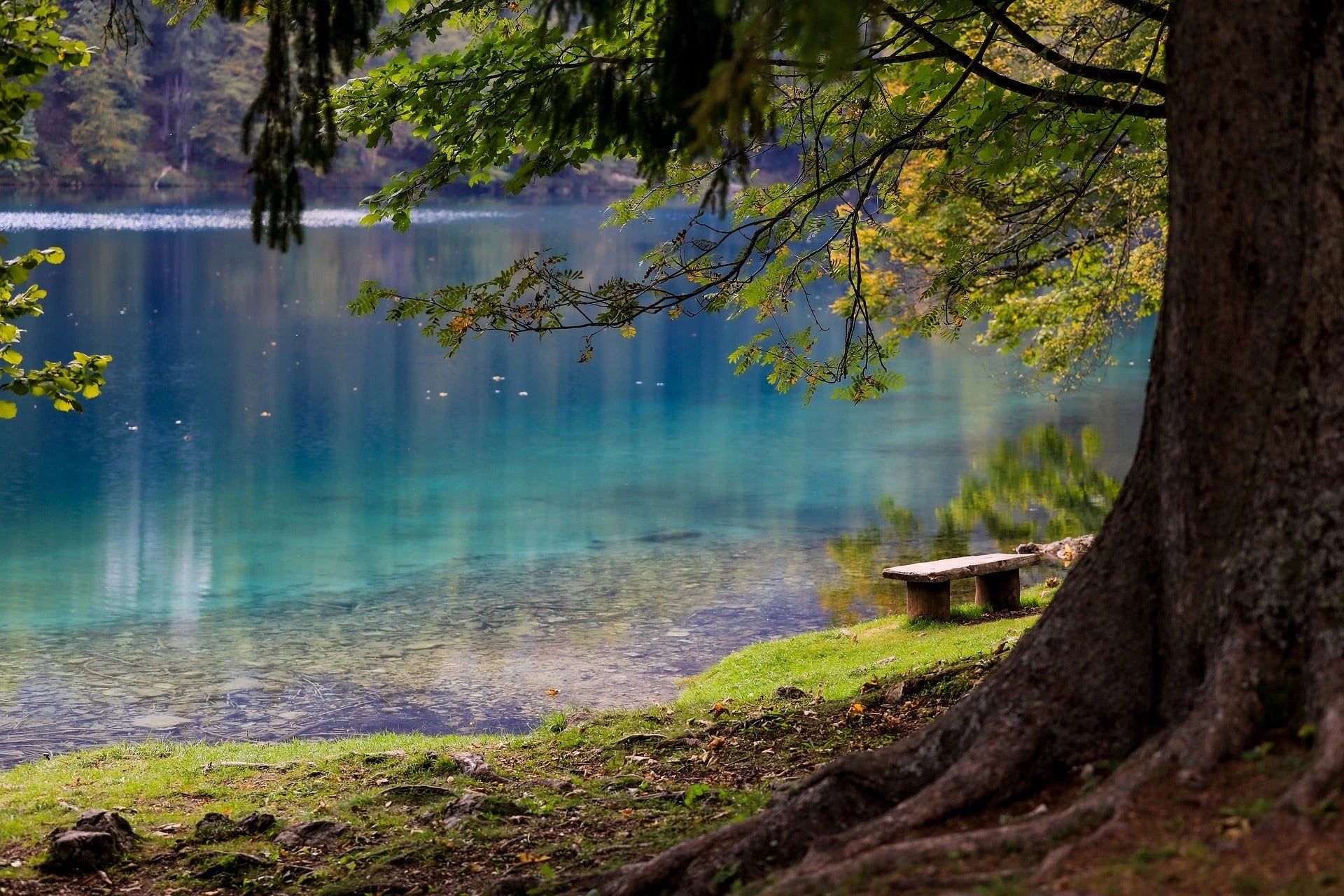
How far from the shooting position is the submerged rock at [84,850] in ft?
20.9

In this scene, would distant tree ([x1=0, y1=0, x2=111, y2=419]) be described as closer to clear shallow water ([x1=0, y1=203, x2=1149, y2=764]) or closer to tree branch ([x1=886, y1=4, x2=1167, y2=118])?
clear shallow water ([x1=0, y1=203, x2=1149, y2=764])

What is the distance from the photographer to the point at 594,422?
29.8 metres

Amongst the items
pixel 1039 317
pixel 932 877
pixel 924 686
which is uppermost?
pixel 1039 317

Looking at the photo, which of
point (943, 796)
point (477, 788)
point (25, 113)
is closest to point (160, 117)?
point (25, 113)

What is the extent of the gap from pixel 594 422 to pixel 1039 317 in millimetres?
12556

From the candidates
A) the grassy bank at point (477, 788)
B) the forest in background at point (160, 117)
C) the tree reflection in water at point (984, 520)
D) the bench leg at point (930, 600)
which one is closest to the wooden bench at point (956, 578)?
the bench leg at point (930, 600)

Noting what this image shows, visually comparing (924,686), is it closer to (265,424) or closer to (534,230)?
(265,424)

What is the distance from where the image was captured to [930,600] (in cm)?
1248

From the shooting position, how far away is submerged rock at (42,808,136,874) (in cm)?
637

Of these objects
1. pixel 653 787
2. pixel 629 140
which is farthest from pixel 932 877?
pixel 629 140

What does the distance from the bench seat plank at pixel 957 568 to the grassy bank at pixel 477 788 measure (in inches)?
35.4

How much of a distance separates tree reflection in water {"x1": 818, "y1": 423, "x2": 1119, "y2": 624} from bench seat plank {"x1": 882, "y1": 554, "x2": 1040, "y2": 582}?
199 cm

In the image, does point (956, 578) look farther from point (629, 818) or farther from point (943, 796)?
point (943, 796)

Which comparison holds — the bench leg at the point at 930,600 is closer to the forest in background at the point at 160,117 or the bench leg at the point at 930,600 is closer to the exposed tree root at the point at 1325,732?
the exposed tree root at the point at 1325,732
